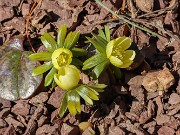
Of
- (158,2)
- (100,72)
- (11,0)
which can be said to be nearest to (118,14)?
(158,2)

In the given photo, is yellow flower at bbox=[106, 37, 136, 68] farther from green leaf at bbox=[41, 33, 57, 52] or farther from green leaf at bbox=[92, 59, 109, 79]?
green leaf at bbox=[41, 33, 57, 52]

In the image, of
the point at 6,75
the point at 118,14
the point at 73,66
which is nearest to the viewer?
the point at 73,66

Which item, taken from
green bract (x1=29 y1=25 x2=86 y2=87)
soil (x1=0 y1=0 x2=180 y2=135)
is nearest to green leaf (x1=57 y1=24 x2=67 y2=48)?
green bract (x1=29 y1=25 x2=86 y2=87)

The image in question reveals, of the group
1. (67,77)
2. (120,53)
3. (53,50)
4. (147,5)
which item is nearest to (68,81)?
(67,77)

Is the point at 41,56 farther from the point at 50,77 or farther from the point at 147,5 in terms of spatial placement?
the point at 147,5

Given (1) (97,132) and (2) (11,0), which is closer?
(1) (97,132)

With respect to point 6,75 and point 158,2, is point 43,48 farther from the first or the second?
point 158,2

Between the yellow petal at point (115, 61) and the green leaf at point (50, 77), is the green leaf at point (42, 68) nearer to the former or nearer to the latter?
the green leaf at point (50, 77)
